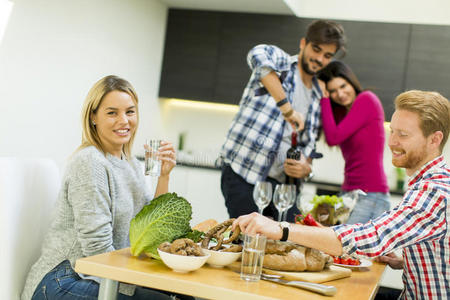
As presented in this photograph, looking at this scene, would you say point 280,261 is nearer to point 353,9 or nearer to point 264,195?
point 264,195

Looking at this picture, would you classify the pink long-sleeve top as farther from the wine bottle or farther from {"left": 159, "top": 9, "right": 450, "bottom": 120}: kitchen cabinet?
{"left": 159, "top": 9, "right": 450, "bottom": 120}: kitchen cabinet

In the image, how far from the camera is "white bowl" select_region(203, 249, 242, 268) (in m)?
1.48

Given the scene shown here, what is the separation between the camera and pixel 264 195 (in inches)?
89.5

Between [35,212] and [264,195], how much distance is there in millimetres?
917

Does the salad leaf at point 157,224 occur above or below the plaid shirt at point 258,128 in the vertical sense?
below

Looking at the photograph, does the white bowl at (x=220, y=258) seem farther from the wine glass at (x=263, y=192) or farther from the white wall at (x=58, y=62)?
the white wall at (x=58, y=62)

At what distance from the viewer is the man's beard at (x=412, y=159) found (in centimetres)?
168

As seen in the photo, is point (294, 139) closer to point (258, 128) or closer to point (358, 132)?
point (258, 128)

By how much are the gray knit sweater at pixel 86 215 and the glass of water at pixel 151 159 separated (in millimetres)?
105

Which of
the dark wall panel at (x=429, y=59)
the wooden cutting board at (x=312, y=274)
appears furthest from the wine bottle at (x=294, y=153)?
the dark wall panel at (x=429, y=59)

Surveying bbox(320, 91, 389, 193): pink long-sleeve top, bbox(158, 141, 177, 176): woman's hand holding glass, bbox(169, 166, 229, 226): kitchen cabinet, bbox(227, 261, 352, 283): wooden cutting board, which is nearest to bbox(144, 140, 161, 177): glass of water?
bbox(158, 141, 177, 176): woman's hand holding glass

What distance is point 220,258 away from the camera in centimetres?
148

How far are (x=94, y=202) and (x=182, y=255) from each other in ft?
1.69

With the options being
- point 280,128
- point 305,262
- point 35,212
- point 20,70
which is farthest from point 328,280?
point 20,70
